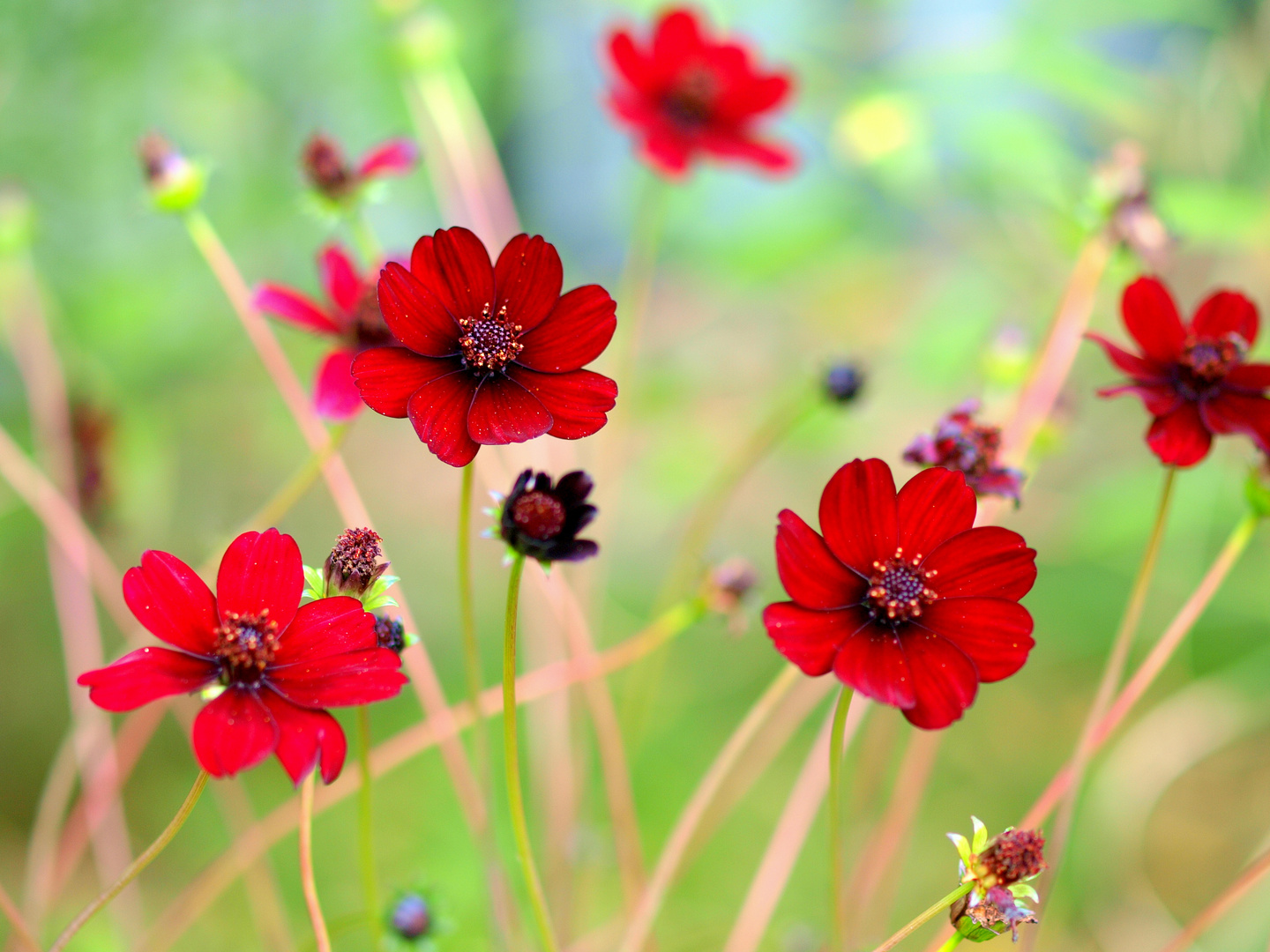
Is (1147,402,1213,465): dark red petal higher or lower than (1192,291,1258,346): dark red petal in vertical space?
lower

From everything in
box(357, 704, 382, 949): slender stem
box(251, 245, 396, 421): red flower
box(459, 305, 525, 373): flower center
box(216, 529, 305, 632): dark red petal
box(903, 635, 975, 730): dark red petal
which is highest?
box(251, 245, 396, 421): red flower

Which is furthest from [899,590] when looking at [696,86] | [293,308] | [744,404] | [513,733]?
[744,404]

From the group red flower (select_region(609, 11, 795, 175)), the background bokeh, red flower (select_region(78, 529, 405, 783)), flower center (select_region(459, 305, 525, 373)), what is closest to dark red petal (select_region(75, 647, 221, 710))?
red flower (select_region(78, 529, 405, 783))

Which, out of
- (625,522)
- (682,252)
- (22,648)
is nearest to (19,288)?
(22,648)

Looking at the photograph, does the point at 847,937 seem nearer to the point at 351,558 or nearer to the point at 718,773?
the point at 718,773

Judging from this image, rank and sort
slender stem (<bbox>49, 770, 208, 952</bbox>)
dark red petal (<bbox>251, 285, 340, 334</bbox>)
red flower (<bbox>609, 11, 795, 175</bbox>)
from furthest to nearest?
1. red flower (<bbox>609, 11, 795, 175</bbox>)
2. dark red petal (<bbox>251, 285, 340, 334</bbox>)
3. slender stem (<bbox>49, 770, 208, 952</bbox>)

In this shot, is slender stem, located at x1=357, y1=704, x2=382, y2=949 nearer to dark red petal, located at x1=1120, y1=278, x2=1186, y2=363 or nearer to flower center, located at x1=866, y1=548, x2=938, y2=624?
flower center, located at x1=866, y1=548, x2=938, y2=624
